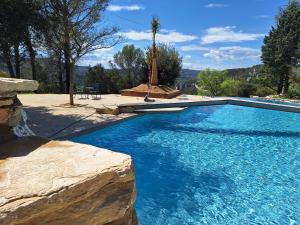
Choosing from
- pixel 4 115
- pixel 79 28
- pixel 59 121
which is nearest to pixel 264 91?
pixel 79 28

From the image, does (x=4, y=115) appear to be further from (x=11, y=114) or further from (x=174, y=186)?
(x=174, y=186)

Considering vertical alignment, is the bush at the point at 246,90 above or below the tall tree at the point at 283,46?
below

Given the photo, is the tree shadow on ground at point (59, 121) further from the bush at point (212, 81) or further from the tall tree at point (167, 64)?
the bush at point (212, 81)

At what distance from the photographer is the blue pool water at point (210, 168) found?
5812 millimetres

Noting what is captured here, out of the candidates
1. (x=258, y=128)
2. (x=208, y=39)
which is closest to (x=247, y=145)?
(x=258, y=128)

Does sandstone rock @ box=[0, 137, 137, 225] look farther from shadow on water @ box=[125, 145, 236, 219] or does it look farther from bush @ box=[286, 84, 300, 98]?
bush @ box=[286, 84, 300, 98]

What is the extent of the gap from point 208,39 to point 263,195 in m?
43.0

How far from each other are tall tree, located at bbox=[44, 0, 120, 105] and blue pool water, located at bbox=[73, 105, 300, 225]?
13.4 ft

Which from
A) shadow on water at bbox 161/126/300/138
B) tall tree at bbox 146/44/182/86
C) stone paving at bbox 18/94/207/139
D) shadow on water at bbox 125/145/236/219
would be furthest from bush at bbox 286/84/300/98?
shadow on water at bbox 125/145/236/219

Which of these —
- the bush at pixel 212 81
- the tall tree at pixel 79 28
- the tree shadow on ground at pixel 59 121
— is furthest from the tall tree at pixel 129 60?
the tree shadow on ground at pixel 59 121

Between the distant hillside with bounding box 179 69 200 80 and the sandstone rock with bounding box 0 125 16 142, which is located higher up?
the distant hillside with bounding box 179 69 200 80

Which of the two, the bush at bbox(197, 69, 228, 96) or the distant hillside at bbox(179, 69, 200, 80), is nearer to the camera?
the distant hillside at bbox(179, 69, 200, 80)

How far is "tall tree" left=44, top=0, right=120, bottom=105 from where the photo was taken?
44.8 feet

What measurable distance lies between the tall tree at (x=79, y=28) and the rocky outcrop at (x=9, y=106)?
10.5m
